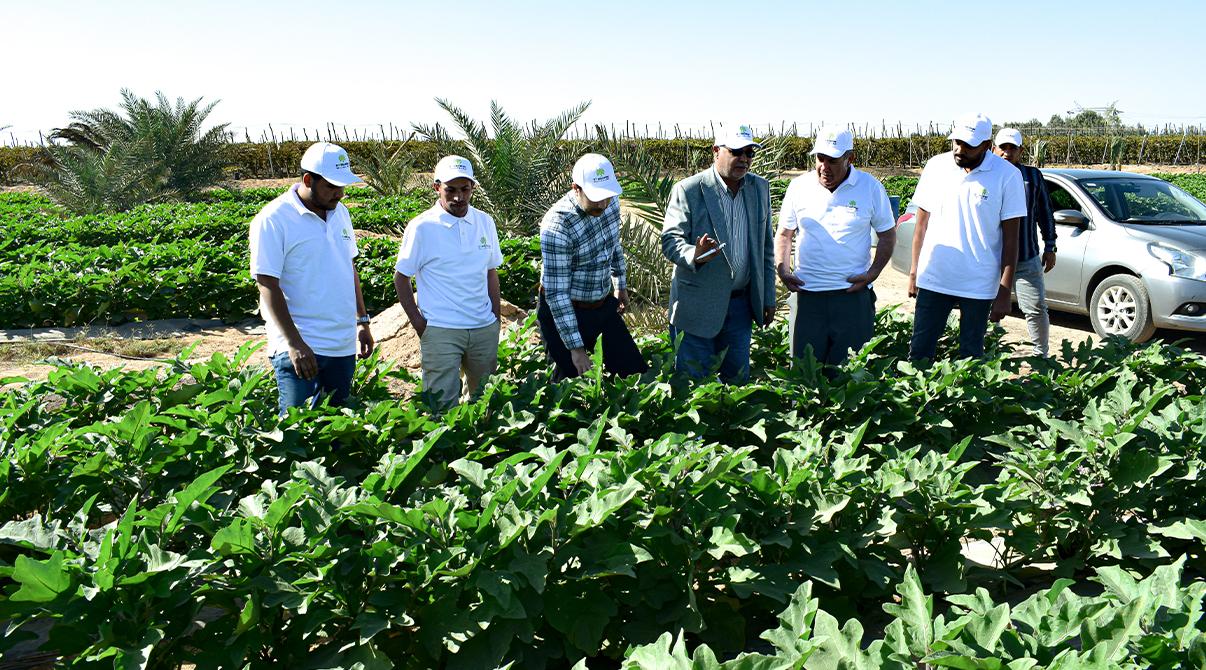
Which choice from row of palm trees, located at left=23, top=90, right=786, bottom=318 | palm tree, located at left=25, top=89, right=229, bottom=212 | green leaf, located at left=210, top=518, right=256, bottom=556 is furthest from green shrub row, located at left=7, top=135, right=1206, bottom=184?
green leaf, located at left=210, top=518, right=256, bottom=556

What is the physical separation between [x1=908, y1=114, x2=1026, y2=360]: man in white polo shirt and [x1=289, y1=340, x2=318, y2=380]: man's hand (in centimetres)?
317

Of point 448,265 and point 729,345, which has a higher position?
point 448,265

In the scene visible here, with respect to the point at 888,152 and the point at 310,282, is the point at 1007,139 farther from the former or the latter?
the point at 888,152

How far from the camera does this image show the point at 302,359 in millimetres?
4098

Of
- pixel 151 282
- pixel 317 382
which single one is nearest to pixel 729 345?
pixel 317 382

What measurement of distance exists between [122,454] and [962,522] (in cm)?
286

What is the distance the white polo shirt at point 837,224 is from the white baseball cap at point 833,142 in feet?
0.52

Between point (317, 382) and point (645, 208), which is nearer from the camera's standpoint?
point (317, 382)

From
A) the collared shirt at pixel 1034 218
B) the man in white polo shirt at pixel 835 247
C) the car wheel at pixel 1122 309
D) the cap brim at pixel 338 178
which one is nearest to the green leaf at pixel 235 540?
the cap brim at pixel 338 178

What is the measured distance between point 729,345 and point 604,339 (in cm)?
75

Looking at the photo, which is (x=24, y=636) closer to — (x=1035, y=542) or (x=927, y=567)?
(x=927, y=567)

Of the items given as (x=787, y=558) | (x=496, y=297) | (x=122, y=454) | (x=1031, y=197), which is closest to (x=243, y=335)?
(x=496, y=297)

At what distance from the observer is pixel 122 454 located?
3.43 m

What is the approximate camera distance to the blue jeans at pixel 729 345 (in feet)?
16.8
